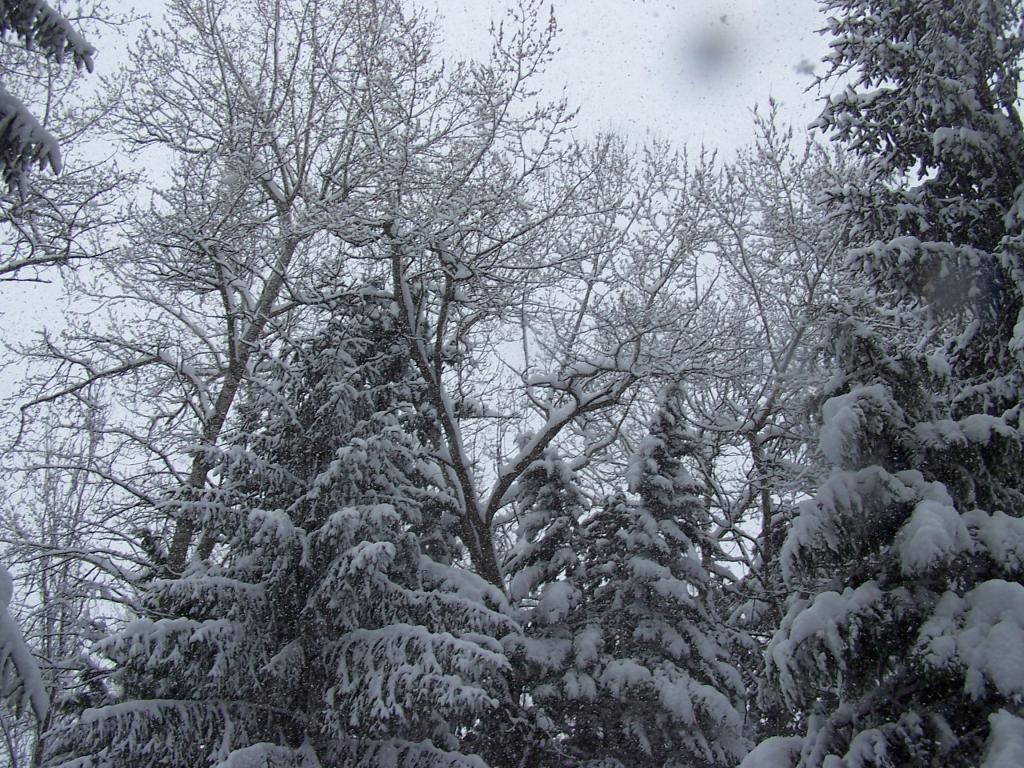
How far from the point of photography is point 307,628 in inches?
313

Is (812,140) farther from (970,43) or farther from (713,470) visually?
(970,43)

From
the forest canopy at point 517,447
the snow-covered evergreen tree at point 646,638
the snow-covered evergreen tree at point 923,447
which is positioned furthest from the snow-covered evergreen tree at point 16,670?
the snow-covered evergreen tree at point 646,638

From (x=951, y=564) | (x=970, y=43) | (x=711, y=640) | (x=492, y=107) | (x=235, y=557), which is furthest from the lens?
(x=492, y=107)

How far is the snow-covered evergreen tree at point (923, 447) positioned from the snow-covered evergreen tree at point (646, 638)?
A: 253 cm

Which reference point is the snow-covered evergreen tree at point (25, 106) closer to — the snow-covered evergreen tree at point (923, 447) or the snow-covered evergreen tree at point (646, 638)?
the snow-covered evergreen tree at point (923, 447)

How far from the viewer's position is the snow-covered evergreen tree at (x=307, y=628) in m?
7.12

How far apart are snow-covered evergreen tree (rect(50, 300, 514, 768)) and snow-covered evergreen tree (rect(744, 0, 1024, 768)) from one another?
3286 millimetres

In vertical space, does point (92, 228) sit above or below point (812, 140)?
below

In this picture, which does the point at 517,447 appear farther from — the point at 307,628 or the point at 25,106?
the point at 25,106

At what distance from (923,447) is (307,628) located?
597 centimetres

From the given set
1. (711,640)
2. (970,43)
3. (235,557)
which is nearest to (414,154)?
(235,557)

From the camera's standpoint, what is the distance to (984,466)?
586 cm

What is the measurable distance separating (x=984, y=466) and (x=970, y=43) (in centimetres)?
457

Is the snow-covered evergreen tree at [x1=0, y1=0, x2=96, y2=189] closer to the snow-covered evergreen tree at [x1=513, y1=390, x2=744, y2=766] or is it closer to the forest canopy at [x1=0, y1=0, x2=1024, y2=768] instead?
the forest canopy at [x1=0, y1=0, x2=1024, y2=768]
